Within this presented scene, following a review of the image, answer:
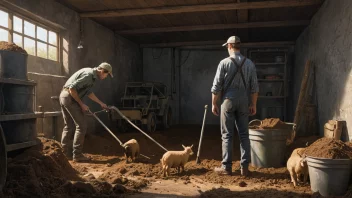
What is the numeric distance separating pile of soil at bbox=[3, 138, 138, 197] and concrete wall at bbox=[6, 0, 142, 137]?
2802 millimetres

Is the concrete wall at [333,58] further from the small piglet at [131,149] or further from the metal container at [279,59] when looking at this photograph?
the small piglet at [131,149]

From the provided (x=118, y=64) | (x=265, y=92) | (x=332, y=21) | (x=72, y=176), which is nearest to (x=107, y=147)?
(x=72, y=176)

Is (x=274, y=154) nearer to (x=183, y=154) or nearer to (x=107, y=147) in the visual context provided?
(x=183, y=154)

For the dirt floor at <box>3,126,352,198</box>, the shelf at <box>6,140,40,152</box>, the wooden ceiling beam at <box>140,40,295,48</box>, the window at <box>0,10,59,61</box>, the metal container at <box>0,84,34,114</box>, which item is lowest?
the dirt floor at <box>3,126,352,198</box>

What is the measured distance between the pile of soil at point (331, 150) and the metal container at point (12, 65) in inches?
146

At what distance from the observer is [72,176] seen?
A: 169 inches

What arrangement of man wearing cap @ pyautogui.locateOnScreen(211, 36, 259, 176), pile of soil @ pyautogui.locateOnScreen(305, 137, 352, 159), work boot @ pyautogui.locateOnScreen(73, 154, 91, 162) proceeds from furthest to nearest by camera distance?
1. work boot @ pyautogui.locateOnScreen(73, 154, 91, 162)
2. man wearing cap @ pyautogui.locateOnScreen(211, 36, 259, 176)
3. pile of soil @ pyautogui.locateOnScreen(305, 137, 352, 159)

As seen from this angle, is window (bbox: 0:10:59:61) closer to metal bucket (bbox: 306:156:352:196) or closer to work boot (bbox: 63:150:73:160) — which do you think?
work boot (bbox: 63:150:73:160)

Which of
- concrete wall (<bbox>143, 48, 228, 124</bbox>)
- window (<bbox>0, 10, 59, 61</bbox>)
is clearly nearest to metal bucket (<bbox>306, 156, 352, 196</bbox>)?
window (<bbox>0, 10, 59, 61</bbox>)

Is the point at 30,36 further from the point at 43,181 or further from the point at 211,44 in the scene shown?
the point at 211,44

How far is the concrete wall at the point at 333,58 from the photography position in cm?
547

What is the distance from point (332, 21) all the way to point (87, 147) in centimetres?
592

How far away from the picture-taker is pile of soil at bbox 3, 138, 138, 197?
132 inches

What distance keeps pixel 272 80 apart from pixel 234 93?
7432 mm
